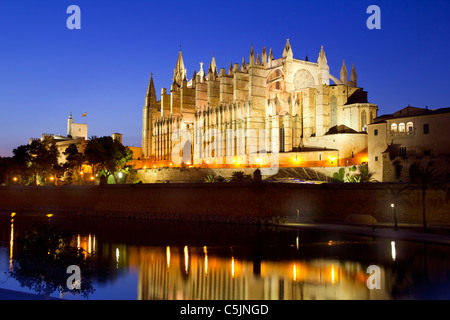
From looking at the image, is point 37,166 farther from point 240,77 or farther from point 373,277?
point 373,277

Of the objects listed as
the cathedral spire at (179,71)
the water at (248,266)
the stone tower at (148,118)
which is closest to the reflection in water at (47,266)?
the water at (248,266)

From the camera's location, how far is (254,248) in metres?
21.5

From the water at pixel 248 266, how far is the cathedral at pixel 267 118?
17.8 m

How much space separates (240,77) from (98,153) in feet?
59.2

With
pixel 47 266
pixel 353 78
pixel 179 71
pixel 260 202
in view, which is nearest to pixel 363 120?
pixel 353 78

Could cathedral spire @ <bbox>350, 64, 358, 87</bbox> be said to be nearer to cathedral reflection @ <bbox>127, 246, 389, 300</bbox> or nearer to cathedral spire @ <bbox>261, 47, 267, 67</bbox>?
cathedral spire @ <bbox>261, 47, 267, 67</bbox>

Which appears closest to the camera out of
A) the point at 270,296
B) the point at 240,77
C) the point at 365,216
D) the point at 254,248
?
the point at 270,296

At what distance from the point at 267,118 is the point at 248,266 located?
31734 mm

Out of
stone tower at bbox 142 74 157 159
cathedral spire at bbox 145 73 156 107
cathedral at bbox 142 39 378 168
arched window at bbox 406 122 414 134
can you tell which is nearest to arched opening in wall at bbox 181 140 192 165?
cathedral at bbox 142 39 378 168

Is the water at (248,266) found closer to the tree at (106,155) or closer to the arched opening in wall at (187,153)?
the tree at (106,155)

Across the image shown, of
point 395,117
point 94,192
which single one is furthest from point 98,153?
point 395,117

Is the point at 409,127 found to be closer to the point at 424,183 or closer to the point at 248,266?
the point at 424,183

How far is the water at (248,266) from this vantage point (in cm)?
1385

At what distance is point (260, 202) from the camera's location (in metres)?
30.6
